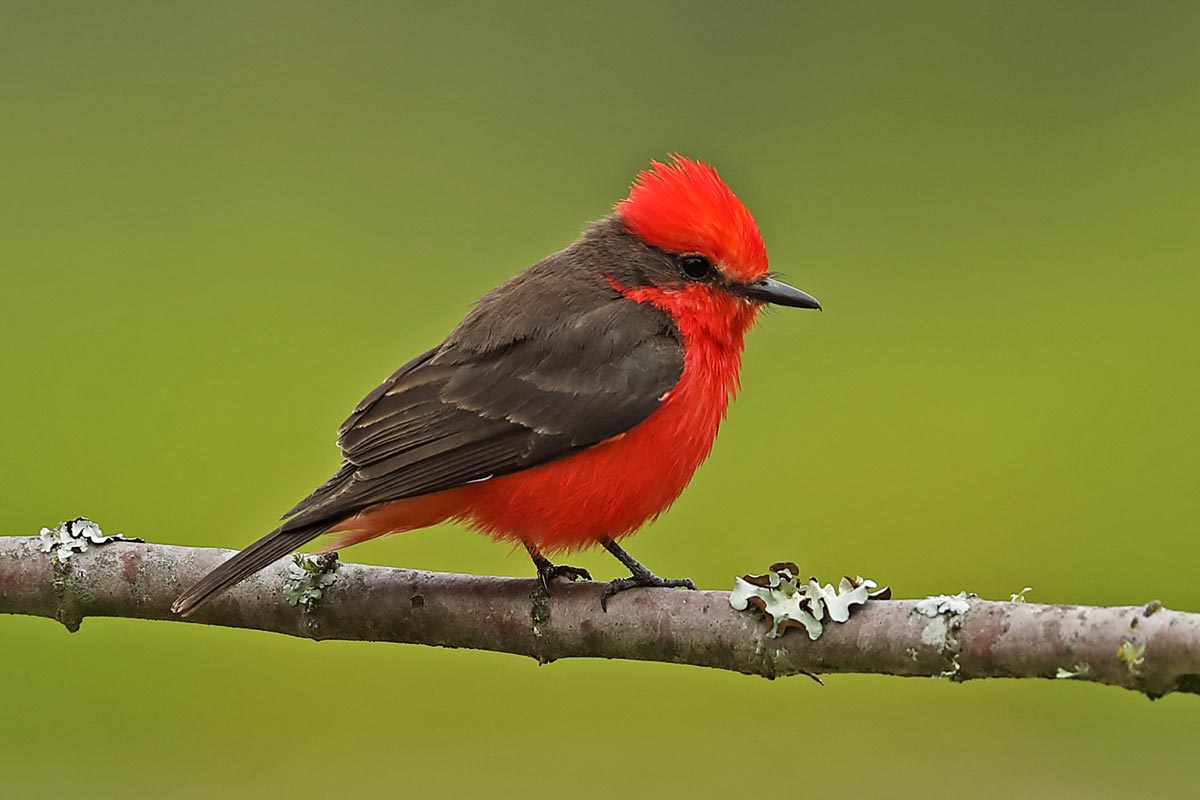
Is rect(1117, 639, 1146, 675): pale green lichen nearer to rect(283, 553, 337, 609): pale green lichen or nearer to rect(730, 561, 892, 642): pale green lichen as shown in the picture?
rect(730, 561, 892, 642): pale green lichen

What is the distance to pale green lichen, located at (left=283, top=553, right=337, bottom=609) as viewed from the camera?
173 inches

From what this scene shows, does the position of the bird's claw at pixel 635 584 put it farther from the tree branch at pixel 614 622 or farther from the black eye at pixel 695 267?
the black eye at pixel 695 267

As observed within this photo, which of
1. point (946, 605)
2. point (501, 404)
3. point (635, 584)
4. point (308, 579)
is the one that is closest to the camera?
point (946, 605)

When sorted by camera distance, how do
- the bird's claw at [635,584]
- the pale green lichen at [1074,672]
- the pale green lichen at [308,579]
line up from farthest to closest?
the pale green lichen at [308,579] → the bird's claw at [635,584] → the pale green lichen at [1074,672]

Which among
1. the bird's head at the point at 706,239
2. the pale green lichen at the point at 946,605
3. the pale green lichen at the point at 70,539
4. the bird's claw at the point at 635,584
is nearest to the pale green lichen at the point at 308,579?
the pale green lichen at the point at 70,539

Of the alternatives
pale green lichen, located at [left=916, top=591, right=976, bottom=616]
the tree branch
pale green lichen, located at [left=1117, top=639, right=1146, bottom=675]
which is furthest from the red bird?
pale green lichen, located at [left=1117, top=639, right=1146, bottom=675]

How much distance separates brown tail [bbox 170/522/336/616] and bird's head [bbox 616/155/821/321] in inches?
61.0

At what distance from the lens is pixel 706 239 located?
17.2ft

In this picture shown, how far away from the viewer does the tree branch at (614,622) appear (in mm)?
3318

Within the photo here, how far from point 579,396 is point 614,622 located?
0.86 meters

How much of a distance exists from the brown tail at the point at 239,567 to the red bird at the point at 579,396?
0.02 m

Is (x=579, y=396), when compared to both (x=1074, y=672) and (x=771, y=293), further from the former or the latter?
(x=1074, y=672)

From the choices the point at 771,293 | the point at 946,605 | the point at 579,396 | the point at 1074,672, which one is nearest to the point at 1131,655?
the point at 1074,672

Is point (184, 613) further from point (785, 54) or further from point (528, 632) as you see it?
point (785, 54)
